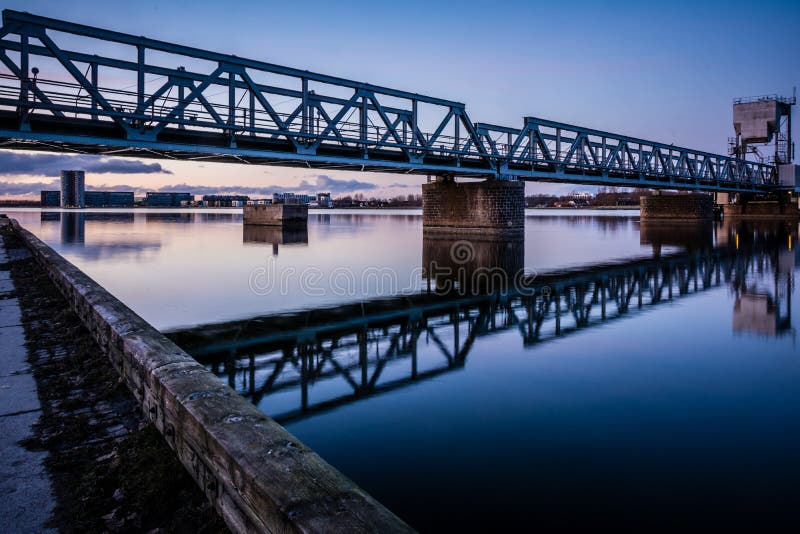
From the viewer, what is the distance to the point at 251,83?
78.8 ft

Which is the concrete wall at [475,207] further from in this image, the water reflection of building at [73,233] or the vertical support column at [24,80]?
the vertical support column at [24,80]

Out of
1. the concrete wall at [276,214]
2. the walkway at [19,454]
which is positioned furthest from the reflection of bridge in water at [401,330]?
the concrete wall at [276,214]

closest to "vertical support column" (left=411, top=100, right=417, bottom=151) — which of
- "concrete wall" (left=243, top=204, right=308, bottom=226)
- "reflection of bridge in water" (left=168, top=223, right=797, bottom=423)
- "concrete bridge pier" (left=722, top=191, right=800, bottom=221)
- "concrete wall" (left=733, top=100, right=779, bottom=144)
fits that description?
"reflection of bridge in water" (left=168, top=223, right=797, bottom=423)

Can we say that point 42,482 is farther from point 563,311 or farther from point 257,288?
point 257,288

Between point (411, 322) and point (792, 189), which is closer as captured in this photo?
point (411, 322)

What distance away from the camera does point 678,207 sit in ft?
234

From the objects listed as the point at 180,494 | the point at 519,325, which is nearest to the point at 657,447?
the point at 180,494

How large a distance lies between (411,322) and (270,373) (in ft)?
14.0

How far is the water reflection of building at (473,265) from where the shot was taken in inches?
648

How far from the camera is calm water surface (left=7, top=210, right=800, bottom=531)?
402cm

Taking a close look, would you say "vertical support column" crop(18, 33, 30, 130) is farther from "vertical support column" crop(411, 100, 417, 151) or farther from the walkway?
"vertical support column" crop(411, 100, 417, 151)

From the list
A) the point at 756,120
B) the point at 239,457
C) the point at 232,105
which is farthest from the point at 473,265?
the point at 756,120

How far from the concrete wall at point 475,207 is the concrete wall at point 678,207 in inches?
1638

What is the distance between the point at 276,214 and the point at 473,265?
39143 mm
